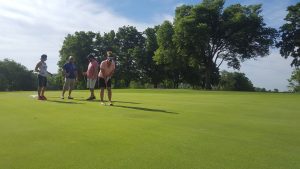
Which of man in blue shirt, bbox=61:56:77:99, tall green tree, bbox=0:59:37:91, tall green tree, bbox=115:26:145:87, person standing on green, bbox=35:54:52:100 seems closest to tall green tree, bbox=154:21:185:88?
tall green tree, bbox=115:26:145:87

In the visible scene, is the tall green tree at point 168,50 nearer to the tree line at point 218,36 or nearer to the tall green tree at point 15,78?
the tree line at point 218,36

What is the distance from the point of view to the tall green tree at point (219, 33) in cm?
5978

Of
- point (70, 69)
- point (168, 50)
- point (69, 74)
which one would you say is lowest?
point (69, 74)

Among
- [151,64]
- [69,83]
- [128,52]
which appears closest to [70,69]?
[69,83]

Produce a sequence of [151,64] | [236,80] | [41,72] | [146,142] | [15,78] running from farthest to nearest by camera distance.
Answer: [236,80] < [15,78] < [151,64] < [41,72] < [146,142]

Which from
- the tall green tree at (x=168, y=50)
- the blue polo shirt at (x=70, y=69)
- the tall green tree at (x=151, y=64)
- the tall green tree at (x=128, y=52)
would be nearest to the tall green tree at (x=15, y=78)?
the tall green tree at (x=128, y=52)

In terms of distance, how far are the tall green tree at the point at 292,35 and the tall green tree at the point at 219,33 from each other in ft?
8.22

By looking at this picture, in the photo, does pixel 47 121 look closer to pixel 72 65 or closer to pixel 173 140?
pixel 173 140

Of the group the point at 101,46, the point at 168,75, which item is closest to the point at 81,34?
the point at 101,46

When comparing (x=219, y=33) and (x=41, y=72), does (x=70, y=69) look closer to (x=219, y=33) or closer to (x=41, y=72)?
(x=41, y=72)

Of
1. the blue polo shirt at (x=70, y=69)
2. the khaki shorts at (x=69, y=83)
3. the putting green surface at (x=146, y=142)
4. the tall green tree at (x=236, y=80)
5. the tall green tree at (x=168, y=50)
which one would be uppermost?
the tall green tree at (x=168, y=50)

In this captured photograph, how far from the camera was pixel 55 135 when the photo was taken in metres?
8.26

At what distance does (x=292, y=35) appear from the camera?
58.6m

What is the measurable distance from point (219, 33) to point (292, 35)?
11.1 meters
